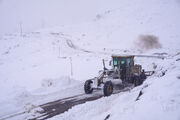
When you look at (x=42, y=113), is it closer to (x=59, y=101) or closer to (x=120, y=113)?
(x=59, y=101)

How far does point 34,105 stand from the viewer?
30.1 ft

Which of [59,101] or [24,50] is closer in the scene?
[59,101]

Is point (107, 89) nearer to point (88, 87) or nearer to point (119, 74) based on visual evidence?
point (88, 87)

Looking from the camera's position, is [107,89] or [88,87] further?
[88,87]

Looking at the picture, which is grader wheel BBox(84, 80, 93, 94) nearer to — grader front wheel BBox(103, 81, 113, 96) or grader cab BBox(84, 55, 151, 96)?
grader cab BBox(84, 55, 151, 96)

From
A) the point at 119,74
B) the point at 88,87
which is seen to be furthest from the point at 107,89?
the point at 119,74

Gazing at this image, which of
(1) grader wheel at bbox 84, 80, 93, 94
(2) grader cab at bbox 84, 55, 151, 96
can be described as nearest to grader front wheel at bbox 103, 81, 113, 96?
(2) grader cab at bbox 84, 55, 151, 96

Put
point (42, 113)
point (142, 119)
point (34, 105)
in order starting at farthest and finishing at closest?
1. point (34, 105)
2. point (42, 113)
3. point (142, 119)

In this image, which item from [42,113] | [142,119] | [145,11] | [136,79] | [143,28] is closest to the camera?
[142,119]

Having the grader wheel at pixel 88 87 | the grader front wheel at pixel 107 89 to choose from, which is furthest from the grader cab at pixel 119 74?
the grader front wheel at pixel 107 89

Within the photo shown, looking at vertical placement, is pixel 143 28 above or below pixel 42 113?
above

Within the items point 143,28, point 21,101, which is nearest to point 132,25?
point 143,28

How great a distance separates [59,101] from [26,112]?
2.12 metres

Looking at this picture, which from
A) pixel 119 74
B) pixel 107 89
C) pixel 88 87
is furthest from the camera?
pixel 119 74
